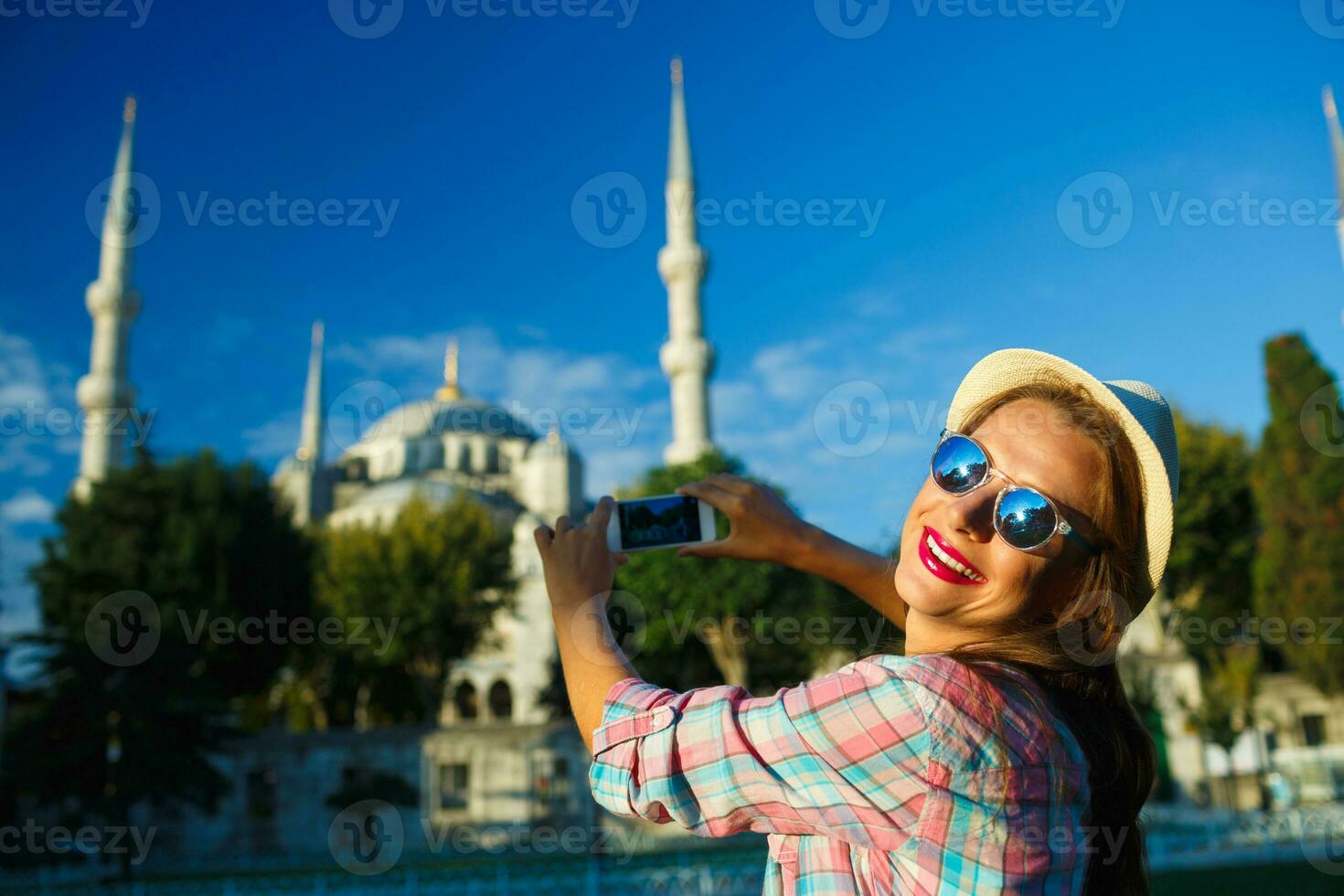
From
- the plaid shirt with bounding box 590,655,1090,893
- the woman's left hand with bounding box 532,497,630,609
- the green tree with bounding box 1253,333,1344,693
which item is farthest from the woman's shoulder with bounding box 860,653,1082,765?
the green tree with bounding box 1253,333,1344,693

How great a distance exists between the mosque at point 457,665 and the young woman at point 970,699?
825 inches

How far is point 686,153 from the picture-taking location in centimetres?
3628

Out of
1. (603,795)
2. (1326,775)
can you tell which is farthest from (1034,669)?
(1326,775)

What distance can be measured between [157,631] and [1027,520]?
79.0ft

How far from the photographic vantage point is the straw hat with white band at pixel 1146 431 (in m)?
1.53

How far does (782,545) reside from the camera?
208cm

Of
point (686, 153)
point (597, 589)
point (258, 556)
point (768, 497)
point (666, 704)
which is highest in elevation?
point (686, 153)

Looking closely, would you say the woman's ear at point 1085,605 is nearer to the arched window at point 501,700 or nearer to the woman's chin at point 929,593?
the woman's chin at point 929,593

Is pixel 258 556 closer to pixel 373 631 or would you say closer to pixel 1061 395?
pixel 373 631

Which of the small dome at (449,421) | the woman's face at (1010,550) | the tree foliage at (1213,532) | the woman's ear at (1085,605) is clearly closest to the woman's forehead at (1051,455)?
the woman's face at (1010,550)

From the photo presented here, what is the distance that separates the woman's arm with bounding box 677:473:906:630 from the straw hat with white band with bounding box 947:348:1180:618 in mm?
527

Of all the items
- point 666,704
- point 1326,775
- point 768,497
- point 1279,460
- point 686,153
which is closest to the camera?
point 666,704

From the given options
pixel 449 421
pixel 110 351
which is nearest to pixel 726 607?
pixel 110 351

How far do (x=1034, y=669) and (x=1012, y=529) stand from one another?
0.20 m
